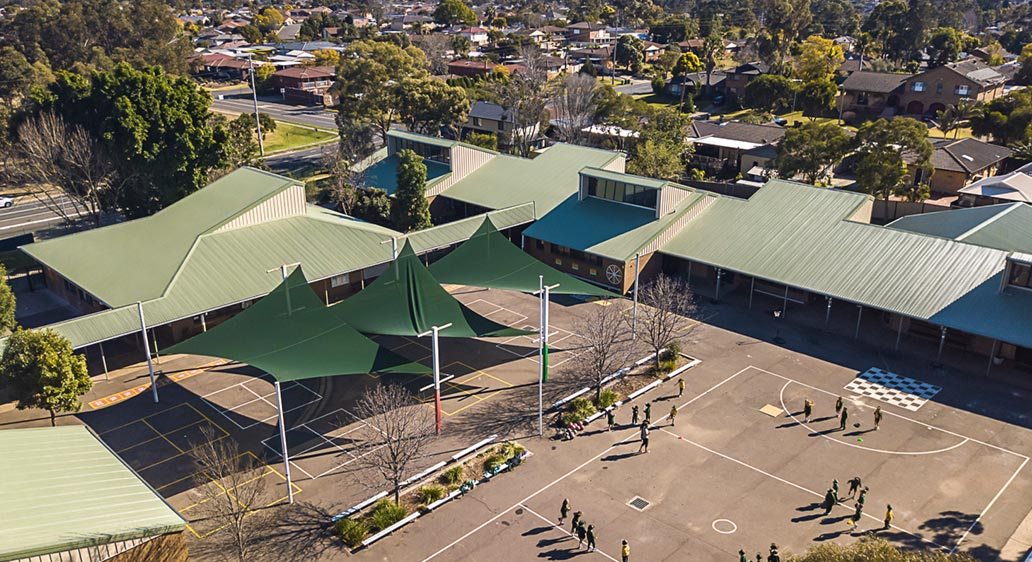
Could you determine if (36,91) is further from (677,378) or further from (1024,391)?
(1024,391)

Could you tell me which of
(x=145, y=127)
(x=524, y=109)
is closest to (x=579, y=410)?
(x=145, y=127)

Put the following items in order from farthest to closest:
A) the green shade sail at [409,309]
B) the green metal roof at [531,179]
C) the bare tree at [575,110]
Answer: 1. the bare tree at [575,110]
2. the green metal roof at [531,179]
3. the green shade sail at [409,309]

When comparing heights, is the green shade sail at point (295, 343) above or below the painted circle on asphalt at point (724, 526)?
above

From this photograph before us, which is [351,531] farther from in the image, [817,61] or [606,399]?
[817,61]

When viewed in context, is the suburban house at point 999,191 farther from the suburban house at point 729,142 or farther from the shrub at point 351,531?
the shrub at point 351,531

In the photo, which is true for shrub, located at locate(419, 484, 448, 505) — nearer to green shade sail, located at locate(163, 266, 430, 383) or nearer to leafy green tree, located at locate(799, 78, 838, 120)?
green shade sail, located at locate(163, 266, 430, 383)

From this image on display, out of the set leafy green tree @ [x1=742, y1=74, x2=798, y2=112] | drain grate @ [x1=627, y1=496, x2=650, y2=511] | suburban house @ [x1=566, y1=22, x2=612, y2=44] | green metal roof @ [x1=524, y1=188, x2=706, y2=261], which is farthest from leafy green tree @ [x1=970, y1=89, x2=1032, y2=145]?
suburban house @ [x1=566, y1=22, x2=612, y2=44]

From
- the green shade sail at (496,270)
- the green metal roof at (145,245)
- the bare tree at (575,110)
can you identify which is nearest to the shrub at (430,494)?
the green shade sail at (496,270)
